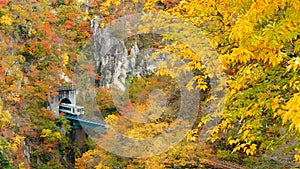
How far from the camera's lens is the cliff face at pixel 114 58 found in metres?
18.2

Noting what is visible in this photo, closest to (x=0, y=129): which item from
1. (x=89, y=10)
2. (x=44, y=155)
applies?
(x=44, y=155)

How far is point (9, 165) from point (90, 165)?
2.38 metres

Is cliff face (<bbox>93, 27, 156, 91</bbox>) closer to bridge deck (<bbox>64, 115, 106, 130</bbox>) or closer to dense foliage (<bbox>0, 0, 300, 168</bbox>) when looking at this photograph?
dense foliage (<bbox>0, 0, 300, 168</bbox>)

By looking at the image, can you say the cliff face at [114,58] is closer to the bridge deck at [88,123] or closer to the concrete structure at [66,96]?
the concrete structure at [66,96]

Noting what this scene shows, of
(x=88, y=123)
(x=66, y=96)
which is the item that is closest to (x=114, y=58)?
(x=66, y=96)

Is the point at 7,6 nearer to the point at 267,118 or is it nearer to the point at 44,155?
the point at 44,155

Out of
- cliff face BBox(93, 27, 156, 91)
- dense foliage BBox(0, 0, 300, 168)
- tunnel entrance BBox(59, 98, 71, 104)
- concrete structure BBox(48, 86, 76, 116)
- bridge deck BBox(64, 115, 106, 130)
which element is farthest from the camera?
tunnel entrance BBox(59, 98, 71, 104)

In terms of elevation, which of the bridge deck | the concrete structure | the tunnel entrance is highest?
the concrete structure

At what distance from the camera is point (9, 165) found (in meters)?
9.29

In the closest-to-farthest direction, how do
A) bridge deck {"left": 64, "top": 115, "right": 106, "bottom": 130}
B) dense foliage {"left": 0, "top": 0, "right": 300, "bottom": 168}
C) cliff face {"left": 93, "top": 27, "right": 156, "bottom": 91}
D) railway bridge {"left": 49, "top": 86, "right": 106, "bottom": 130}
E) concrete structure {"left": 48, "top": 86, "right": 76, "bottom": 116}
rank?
dense foliage {"left": 0, "top": 0, "right": 300, "bottom": 168} → bridge deck {"left": 64, "top": 115, "right": 106, "bottom": 130} → railway bridge {"left": 49, "top": 86, "right": 106, "bottom": 130} → concrete structure {"left": 48, "top": 86, "right": 76, "bottom": 116} → cliff face {"left": 93, "top": 27, "right": 156, "bottom": 91}

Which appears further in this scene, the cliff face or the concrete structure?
the cliff face

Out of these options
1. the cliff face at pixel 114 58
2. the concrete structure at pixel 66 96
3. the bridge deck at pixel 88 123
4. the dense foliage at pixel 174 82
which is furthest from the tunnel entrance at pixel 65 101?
the dense foliage at pixel 174 82

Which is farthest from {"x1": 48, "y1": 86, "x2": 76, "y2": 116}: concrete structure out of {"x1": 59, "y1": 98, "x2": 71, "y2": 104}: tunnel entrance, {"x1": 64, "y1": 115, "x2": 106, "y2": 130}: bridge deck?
{"x1": 64, "y1": 115, "x2": 106, "y2": 130}: bridge deck

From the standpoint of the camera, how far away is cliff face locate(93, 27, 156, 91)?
18.2 meters
